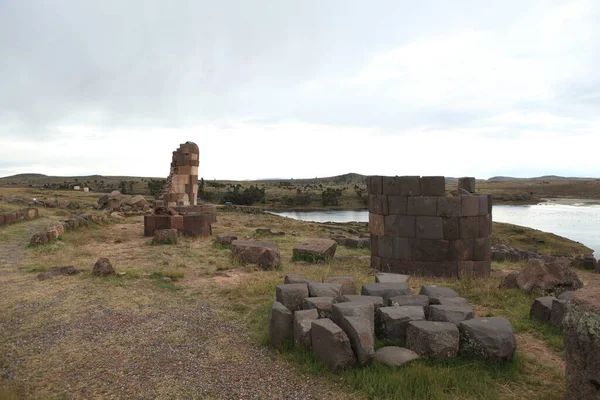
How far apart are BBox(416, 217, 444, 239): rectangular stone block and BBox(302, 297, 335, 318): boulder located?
17.4ft

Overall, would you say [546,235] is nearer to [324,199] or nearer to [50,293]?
[50,293]

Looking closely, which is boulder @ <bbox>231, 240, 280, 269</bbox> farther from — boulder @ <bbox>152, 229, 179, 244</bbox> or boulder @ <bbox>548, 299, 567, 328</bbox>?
boulder @ <bbox>548, 299, 567, 328</bbox>

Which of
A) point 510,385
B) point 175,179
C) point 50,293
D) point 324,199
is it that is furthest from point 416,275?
point 324,199

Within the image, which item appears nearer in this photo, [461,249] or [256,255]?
[461,249]

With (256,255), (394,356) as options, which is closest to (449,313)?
(394,356)

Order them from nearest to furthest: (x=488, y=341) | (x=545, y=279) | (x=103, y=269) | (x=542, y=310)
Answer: (x=488, y=341)
(x=542, y=310)
(x=545, y=279)
(x=103, y=269)

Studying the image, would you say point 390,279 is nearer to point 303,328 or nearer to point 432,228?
point 303,328

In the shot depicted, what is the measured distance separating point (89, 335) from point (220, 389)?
267 centimetres

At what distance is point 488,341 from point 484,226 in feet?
21.7

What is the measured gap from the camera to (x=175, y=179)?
21609 millimetres

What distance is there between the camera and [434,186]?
10641 mm

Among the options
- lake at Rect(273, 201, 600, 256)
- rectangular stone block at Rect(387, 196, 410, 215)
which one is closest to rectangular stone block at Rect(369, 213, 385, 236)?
rectangular stone block at Rect(387, 196, 410, 215)

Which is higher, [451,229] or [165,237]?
[451,229]

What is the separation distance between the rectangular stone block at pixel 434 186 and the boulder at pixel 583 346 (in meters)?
6.85
